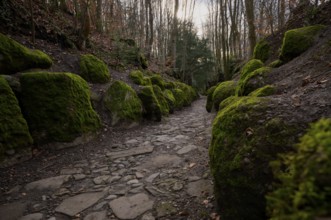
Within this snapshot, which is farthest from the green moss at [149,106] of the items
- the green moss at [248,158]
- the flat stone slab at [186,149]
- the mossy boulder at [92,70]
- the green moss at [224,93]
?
the green moss at [248,158]

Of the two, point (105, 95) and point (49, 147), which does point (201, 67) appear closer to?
point (105, 95)

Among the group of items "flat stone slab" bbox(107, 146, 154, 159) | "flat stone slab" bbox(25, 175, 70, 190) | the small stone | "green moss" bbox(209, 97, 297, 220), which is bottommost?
"flat stone slab" bbox(25, 175, 70, 190)

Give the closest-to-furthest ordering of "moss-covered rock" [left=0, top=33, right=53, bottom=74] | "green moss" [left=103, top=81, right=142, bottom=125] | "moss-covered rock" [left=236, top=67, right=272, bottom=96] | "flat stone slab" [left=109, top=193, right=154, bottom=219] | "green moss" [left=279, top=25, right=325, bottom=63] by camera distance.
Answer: "flat stone slab" [left=109, top=193, right=154, bottom=219]
"moss-covered rock" [left=0, top=33, right=53, bottom=74]
"moss-covered rock" [left=236, top=67, right=272, bottom=96]
"green moss" [left=279, top=25, right=325, bottom=63]
"green moss" [left=103, top=81, right=142, bottom=125]

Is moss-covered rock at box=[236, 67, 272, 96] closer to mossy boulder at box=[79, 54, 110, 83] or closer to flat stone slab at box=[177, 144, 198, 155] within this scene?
flat stone slab at box=[177, 144, 198, 155]

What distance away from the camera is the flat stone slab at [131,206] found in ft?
8.92

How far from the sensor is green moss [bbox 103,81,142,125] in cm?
652

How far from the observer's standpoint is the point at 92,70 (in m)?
7.45

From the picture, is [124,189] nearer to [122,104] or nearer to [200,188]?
[200,188]

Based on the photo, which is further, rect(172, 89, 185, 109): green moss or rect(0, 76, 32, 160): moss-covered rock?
rect(172, 89, 185, 109): green moss

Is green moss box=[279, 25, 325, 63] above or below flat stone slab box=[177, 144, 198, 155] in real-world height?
above

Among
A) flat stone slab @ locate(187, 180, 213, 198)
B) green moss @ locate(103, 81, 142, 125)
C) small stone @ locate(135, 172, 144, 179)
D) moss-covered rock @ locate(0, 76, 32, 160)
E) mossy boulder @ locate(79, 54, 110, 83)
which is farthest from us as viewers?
mossy boulder @ locate(79, 54, 110, 83)

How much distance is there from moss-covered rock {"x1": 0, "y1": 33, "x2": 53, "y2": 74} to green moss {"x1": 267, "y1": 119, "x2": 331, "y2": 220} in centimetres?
605

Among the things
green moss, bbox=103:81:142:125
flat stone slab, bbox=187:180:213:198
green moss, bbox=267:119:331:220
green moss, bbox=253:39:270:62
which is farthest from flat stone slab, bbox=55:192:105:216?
green moss, bbox=253:39:270:62

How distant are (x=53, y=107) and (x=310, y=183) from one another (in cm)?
523
